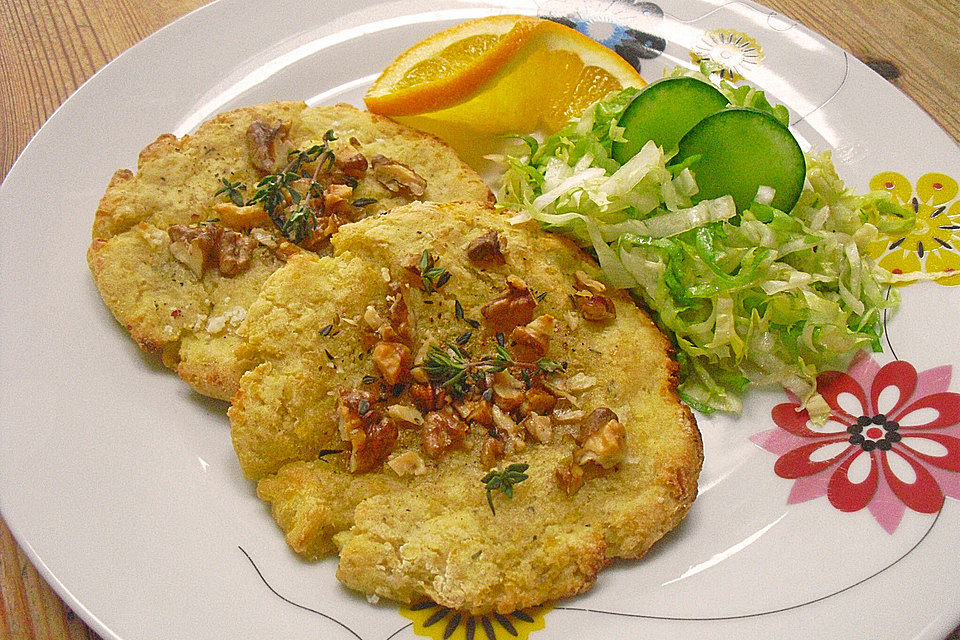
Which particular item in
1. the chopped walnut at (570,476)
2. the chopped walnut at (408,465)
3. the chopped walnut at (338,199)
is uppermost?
the chopped walnut at (338,199)

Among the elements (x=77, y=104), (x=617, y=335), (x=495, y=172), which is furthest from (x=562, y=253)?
(x=77, y=104)

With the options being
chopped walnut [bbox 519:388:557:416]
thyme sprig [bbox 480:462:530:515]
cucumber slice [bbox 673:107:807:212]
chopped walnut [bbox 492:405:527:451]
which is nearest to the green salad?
cucumber slice [bbox 673:107:807:212]

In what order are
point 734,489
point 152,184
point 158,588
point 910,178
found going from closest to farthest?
point 158,588, point 734,489, point 152,184, point 910,178

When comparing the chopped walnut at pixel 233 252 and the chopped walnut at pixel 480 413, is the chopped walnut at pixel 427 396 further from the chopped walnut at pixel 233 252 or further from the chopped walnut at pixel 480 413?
the chopped walnut at pixel 233 252

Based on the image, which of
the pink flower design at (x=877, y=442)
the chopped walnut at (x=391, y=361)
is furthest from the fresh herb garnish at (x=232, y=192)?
the pink flower design at (x=877, y=442)

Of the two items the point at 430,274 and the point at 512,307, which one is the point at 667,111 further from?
the point at 430,274

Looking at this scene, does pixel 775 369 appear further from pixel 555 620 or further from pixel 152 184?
pixel 152 184

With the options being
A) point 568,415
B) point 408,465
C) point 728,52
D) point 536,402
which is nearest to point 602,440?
point 568,415
